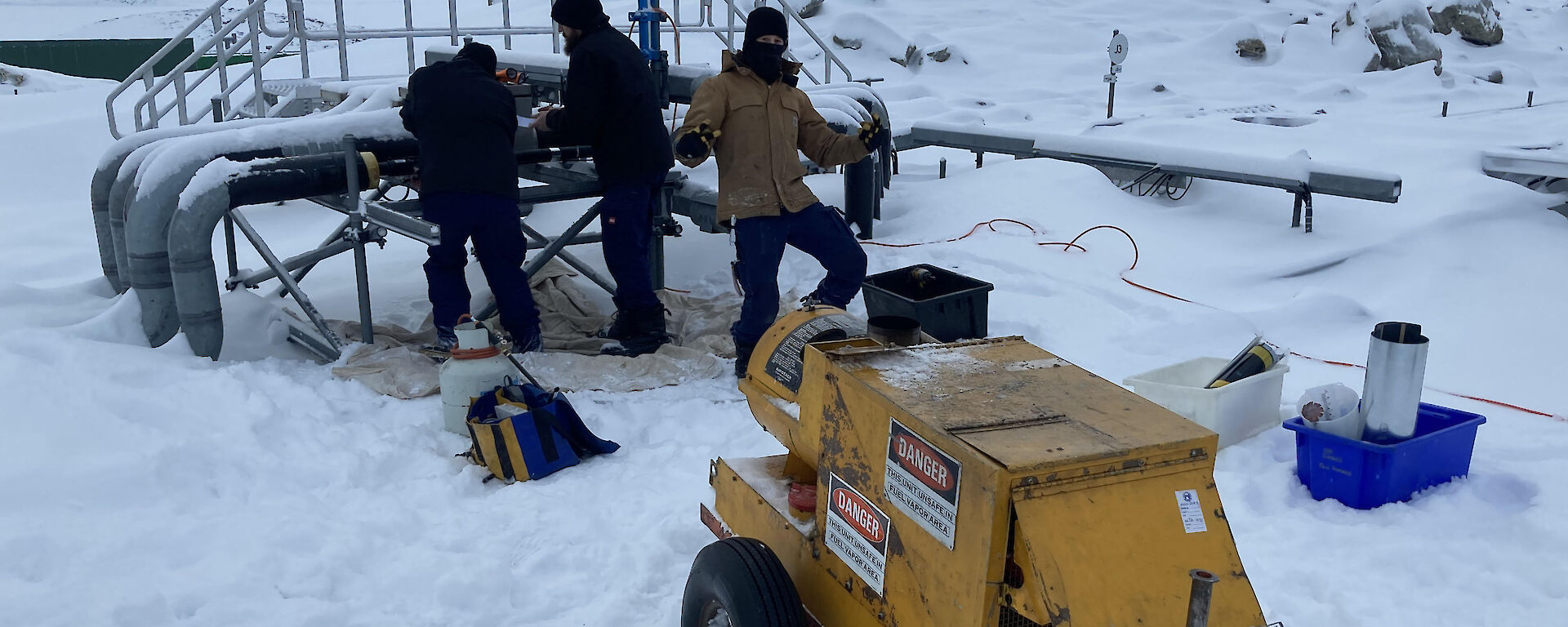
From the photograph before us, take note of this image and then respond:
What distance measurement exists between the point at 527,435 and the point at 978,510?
250cm

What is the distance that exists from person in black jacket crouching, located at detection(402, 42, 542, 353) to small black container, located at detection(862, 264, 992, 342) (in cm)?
179

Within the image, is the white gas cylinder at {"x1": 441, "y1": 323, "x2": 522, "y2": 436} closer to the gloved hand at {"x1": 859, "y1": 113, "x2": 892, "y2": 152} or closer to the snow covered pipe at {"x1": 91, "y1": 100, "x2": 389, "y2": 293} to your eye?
the gloved hand at {"x1": 859, "y1": 113, "x2": 892, "y2": 152}

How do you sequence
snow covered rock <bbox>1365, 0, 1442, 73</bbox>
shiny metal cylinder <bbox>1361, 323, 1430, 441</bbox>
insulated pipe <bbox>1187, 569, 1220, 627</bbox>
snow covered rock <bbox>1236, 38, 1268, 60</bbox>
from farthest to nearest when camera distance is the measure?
snow covered rock <bbox>1236, 38, 1268, 60</bbox> → snow covered rock <bbox>1365, 0, 1442, 73</bbox> → shiny metal cylinder <bbox>1361, 323, 1430, 441</bbox> → insulated pipe <bbox>1187, 569, 1220, 627</bbox>

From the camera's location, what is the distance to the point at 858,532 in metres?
2.37

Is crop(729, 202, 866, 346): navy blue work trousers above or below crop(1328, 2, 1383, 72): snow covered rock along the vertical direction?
below

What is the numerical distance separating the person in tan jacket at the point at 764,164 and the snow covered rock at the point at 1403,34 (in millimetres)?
15119

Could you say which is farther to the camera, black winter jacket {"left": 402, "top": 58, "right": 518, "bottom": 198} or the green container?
the green container

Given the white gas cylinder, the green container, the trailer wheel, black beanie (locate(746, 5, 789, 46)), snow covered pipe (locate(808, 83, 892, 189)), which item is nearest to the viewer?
the trailer wheel

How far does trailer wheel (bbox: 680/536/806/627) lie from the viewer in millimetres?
2441

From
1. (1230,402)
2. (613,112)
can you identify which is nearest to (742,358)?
(613,112)

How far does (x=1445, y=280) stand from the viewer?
21.1ft

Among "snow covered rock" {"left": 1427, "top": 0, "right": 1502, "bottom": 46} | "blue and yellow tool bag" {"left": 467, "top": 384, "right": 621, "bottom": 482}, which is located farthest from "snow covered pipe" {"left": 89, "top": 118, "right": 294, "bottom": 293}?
"snow covered rock" {"left": 1427, "top": 0, "right": 1502, "bottom": 46}

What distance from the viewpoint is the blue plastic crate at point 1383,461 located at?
365 centimetres

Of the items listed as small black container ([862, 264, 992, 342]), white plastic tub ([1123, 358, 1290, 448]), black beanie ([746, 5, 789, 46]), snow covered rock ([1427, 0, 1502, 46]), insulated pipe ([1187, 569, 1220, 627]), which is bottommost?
white plastic tub ([1123, 358, 1290, 448])
